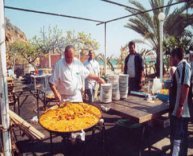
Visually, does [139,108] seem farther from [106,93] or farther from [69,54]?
[69,54]

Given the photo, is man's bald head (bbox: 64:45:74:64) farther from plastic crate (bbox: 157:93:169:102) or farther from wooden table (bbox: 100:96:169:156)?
plastic crate (bbox: 157:93:169:102)

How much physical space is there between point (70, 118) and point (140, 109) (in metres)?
1.18

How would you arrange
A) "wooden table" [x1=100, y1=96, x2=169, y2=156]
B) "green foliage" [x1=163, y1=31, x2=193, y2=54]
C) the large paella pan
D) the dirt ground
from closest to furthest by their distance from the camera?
the large paella pan
"wooden table" [x1=100, y1=96, x2=169, y2=156]
the dirt ground
"green foliage" [x1=163, y1=31, x2=193, y2=54]

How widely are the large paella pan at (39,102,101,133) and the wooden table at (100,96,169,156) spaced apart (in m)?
0.47

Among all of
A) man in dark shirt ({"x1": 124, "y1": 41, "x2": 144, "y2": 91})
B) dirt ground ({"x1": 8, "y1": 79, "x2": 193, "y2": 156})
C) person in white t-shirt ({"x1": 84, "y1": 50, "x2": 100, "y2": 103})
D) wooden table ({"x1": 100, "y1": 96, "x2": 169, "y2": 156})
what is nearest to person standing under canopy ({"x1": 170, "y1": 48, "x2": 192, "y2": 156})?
wooden table ({"x1": 100, "y1": 96, "x2": 169, "y2": 156})

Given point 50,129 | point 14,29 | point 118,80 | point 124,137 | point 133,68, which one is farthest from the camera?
point 14,29

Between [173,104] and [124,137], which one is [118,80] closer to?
[173,104]

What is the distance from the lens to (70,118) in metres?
3.17

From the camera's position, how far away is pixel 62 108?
3.43m

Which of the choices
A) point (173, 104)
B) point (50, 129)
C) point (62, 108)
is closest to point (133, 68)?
point (173, 104)

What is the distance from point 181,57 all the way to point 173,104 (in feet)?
2.55

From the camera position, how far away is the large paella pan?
285 cm

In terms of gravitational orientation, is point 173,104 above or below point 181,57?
below

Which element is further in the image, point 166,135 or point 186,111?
point 166,135
